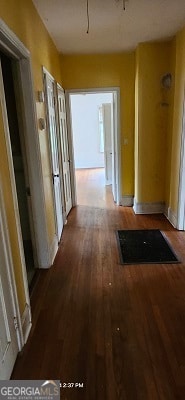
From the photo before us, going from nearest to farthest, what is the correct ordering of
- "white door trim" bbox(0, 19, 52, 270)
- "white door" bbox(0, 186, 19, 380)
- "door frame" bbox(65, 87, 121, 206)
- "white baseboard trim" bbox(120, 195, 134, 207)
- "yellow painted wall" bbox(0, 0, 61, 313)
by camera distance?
"white door" bbox(0, 186, 19, 380)
"yellow painted wall" bbox(0, 0, 61, 313)
"white door trim" bbox(0, 19, 52, 270)
"door frame" bbox(65, 87, 121, 206)
"white baseboard trim" bbox(120, 195, 134, 207)

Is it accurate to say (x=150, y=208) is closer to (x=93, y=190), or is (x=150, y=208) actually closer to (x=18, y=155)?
(x=93, y=190)

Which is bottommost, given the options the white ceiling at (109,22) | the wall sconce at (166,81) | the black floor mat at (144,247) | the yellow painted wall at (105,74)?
the black floor mat at (144,247)

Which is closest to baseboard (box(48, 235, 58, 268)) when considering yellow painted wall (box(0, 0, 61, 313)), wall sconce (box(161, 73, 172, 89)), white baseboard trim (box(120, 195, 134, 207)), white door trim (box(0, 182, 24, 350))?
yellow painted wall (box(0, 0, 61, 313))

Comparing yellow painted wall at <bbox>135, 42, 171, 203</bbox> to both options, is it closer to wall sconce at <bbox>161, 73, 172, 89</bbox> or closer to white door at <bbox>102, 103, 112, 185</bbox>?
wall sconce at <bbox>161, 73, 172, 89</bbox>

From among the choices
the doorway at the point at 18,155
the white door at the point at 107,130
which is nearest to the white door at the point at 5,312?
the doorway at the point at 18,155

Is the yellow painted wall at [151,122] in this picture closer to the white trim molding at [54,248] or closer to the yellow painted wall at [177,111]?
the yellow painted wall at [177,111]

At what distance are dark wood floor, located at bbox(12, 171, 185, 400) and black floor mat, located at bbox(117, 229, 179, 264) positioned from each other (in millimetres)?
104

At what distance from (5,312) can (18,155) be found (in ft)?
6.34

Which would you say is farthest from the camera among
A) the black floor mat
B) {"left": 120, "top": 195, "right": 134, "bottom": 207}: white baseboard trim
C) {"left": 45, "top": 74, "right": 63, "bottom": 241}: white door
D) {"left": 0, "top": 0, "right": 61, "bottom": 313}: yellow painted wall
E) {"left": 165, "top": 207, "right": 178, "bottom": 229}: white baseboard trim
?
{"left": 120, "top": 195, "right": 134, "bottom": 207}: white baseboard trim

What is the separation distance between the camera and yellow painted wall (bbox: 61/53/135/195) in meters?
4.20

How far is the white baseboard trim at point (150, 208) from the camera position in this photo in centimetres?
437

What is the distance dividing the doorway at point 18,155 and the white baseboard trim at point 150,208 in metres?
1.98

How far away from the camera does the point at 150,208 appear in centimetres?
439

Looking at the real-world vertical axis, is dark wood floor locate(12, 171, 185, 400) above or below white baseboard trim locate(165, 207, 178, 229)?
below
